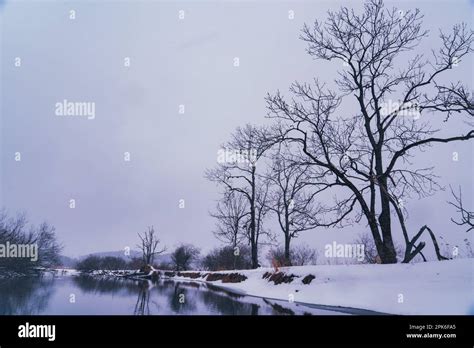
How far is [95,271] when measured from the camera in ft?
112

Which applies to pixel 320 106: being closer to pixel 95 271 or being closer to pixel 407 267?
pixel 407 267

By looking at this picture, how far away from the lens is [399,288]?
683cm

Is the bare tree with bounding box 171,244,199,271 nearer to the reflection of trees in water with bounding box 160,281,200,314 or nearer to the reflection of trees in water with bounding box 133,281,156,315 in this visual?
the reflection of trees in water with bounding box 160,281,200,314

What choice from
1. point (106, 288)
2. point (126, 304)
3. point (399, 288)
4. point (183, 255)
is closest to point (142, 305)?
point (126, 304)

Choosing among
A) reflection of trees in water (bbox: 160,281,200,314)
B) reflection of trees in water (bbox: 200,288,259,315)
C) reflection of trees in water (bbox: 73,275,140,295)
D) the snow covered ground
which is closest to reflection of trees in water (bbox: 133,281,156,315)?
reflection of trees in water (bbox: 160,281,200,314)

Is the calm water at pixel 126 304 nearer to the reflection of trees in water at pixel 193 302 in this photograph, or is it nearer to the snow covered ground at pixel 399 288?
the reflection of trees in water at pixel 193 302

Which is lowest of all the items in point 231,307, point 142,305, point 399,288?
point 231,307

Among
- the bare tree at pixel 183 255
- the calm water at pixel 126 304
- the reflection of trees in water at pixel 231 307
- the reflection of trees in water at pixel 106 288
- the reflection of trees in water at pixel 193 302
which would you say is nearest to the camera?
the calm water at pixel 126 304

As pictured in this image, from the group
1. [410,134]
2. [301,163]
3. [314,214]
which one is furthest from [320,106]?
[314,214]

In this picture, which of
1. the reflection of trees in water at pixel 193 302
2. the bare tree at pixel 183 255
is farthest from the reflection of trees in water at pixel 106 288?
the bare tree at pixel 183 255

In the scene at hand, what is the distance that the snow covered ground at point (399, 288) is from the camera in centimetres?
575

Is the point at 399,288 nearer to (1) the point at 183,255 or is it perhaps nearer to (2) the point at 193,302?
(2) the point at 193,302

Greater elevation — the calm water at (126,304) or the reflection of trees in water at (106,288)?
the calm water at (126,304)

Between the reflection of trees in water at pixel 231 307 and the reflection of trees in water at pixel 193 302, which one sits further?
the reflection of trees in water at pixel 231 307
